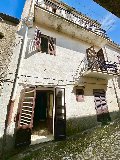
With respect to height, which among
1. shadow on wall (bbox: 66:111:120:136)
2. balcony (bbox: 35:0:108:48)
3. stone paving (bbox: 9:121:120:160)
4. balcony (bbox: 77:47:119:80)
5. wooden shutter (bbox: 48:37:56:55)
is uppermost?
balcony (bbox: 35:0:108:48)

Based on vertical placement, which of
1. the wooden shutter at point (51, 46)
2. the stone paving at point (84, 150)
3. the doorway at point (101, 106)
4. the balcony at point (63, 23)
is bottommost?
the stone paving at point (84, 150)

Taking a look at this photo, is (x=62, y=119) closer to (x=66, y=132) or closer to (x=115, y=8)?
(x=66, y=132)

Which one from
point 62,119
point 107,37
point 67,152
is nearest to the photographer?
point 67,152

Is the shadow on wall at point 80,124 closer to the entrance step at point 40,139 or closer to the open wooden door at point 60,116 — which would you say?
the open wooden door at point 60,116

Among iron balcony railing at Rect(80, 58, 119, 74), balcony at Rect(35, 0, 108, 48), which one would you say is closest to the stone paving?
iron balcony railing at Rect(80, 58, 119, 74)

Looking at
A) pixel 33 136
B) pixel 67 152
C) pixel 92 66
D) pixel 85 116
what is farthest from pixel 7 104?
pixel 92 66

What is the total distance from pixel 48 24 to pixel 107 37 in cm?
527

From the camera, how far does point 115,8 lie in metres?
1.47

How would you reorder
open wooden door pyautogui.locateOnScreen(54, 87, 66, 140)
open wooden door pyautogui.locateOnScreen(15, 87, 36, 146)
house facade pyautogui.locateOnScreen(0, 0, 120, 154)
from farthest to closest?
open wooden door pyautogui.locateOnScreen(54, 87, 66, 140)
house facade pyautogui.locateOnScreen(0, 0, 120, 154)
open wooden door pyautogui.locateOnScreen(15, 87, 36, 146)

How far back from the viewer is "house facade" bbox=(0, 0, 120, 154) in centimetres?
747

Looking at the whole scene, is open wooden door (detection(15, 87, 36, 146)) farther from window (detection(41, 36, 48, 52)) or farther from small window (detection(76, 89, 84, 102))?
window (detection(41, 36, 48, 52))

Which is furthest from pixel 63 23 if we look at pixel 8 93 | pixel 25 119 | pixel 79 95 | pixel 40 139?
pixel 40 139

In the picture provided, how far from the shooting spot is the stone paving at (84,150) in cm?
550

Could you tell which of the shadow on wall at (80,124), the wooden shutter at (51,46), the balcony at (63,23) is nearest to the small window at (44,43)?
the wooden shutter at (51,46)
